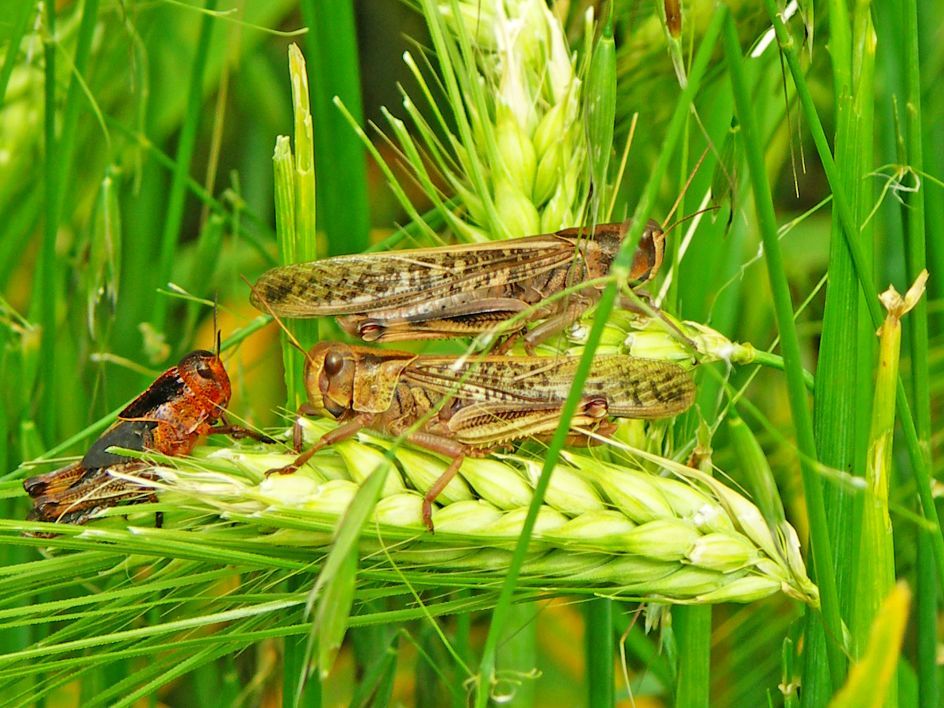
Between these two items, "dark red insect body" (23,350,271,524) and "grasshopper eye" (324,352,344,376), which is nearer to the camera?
"dark red insect body" (23,350,271,524)

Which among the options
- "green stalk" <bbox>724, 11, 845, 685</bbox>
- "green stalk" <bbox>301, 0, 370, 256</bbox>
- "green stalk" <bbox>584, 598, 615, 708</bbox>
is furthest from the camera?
"green stalk" <bbox>301, 0, 370, 256</bbox>

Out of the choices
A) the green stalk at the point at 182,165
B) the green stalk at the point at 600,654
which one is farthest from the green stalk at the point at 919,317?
the green stalk at the point at 182,165

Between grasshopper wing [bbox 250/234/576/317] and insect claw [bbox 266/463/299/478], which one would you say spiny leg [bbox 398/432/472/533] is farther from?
grasshopper wing [bbox 250/234/576/317]

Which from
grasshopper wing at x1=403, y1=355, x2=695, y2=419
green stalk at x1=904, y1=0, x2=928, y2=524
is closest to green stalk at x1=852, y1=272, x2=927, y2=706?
green stalk at x1=904, y1=0, x2=928, y2=524

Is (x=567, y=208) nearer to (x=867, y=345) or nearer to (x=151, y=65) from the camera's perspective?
(x=867, y=345)

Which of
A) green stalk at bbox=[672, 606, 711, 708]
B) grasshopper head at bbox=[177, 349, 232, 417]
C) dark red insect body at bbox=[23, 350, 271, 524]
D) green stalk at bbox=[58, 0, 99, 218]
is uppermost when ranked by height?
green stalk at bbox=[58, 0, 99, 218]

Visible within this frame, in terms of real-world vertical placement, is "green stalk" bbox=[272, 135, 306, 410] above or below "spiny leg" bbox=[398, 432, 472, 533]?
above

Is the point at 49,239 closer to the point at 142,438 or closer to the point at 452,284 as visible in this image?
the point at 142,438

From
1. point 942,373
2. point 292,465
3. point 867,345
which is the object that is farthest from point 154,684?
point 942,373

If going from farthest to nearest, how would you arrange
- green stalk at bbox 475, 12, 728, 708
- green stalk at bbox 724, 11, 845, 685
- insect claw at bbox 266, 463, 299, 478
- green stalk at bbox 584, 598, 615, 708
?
green stalk at bbox 584, 598, 615, 708 < insect claw at bbox 266, 463, 299, 478 < green stalk at bbox 724, 11, 845, 685 < green stalk at bbox 475, 12, 728, 708
